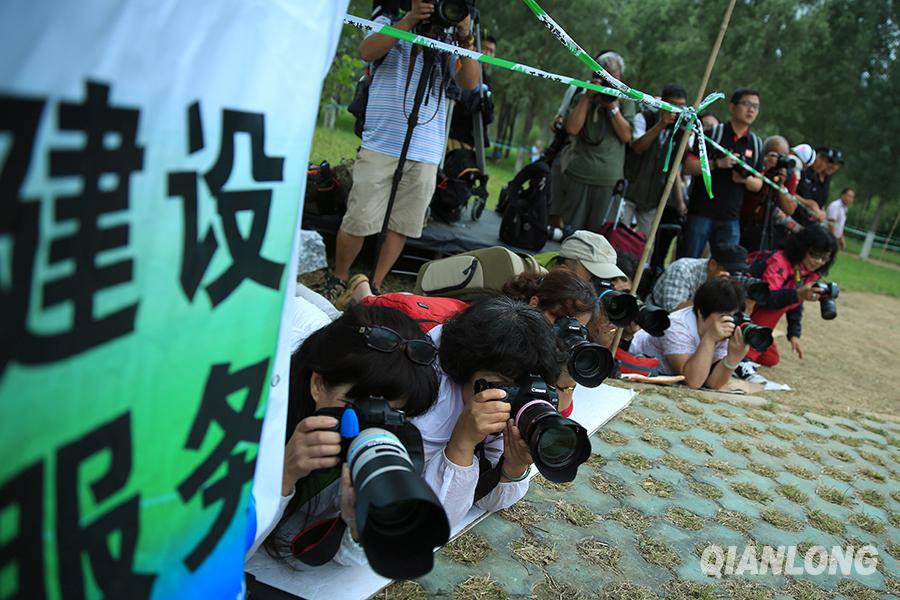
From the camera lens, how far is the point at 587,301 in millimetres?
2514

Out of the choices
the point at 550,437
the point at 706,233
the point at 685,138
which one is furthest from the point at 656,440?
the point at 706,233

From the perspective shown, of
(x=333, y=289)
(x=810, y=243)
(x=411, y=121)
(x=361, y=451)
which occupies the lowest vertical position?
(x=333, y=289)

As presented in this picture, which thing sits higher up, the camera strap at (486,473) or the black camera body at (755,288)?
the black camera body at (755,288)

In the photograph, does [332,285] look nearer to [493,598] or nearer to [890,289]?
[493,598]

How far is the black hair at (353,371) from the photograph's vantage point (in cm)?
151

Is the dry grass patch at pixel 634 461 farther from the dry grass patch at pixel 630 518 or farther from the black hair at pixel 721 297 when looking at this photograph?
the black hair at pixel 721 297

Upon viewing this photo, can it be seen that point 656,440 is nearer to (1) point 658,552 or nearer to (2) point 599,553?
(1) point 658,552

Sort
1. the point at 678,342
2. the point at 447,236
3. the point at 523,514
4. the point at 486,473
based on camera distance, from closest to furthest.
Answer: the point at 486,473, the point at 523,514, the point at 678,342, the point at 447,236

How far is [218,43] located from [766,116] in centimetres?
2105

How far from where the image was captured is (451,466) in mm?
1709

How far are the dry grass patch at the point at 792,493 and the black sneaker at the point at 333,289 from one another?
2.07 meters

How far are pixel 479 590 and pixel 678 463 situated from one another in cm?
131

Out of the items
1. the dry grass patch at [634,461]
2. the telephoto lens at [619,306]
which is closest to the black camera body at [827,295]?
the telephoto lens at [619,306]

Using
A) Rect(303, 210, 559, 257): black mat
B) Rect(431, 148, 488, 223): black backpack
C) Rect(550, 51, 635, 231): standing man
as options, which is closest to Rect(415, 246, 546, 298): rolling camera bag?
Rect(303, 210, 559, 257): black mat
